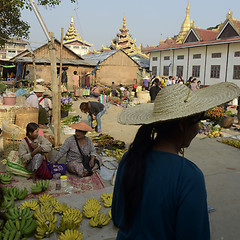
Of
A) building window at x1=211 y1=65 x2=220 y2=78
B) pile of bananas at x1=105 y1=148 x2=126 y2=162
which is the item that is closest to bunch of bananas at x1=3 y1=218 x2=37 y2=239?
pile of bananas at x1=105 y1=148 x2=126 y2=162

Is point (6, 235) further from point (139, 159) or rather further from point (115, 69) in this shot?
point (115, 69)

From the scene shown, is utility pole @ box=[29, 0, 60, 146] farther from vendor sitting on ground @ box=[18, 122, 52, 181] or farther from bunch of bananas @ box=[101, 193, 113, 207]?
bunch of bananas @ box=[101, 193, 113, 207]

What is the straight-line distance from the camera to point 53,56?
627 cm

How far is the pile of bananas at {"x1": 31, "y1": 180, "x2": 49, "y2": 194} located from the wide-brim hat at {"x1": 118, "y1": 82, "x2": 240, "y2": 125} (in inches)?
128

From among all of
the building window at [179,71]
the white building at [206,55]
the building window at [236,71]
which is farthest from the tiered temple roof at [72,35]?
the building window at [236,71]

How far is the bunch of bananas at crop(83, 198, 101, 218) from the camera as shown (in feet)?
12.0

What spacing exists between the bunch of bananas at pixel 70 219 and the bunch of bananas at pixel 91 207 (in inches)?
4.1

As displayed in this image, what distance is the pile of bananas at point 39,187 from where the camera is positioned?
424 cm

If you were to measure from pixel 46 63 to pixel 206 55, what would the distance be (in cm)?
1505

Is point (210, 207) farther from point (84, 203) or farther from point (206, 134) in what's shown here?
point (206, 134)

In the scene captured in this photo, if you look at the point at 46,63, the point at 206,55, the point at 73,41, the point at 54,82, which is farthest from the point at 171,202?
the point at 73,41

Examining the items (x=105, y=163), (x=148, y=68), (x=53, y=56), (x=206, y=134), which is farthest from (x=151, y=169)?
(x=148, y=68)

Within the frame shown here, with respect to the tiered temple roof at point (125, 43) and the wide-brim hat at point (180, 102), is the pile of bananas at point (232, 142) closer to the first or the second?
the wide-brim hat at point (180, 102)

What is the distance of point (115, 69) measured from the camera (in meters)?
23.7
